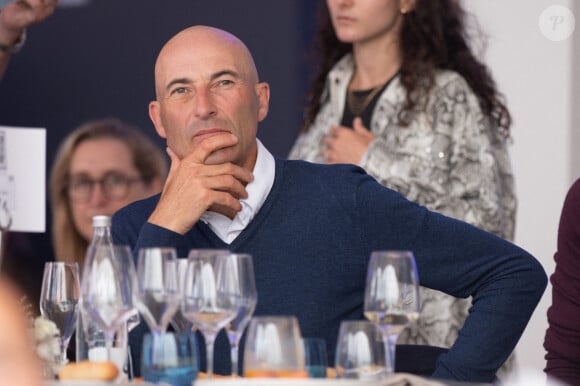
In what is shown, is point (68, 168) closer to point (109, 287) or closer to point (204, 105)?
point (204, 105)

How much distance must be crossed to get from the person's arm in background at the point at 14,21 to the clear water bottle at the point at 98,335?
1768 mm

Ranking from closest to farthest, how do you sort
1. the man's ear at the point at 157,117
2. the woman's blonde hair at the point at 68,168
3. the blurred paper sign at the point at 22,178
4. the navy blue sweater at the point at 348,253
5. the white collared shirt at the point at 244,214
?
the navy blue sweater at the point at 348,253
the white collared shirt at the point at 244,214
the man's ear at the point at 157,117
the blurred paper sign at the point at 22,178
the woman's blonde hair at the point at 68,168

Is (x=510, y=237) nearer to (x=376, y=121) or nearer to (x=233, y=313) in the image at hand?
(x=376, y=121)

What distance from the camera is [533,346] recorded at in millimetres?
4711

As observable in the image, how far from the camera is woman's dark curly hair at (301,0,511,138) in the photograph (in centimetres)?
380

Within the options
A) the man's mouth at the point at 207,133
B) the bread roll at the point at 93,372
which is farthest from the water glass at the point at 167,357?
the man's mouth at the point at 207,133

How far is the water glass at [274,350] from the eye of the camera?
1.62m

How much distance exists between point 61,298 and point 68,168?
88.8 inches

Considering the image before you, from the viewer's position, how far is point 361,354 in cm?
171

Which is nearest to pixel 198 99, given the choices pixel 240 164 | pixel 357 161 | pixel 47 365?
pixel 240 164

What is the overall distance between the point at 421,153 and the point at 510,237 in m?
0.47

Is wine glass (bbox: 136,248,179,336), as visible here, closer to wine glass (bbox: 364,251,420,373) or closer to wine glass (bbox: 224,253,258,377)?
wine glass (bbox: 224,253,258,377)

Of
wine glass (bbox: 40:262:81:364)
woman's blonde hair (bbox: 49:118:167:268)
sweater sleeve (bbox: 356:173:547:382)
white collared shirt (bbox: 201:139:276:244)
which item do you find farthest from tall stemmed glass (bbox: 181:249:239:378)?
woman's blonde hair (bbox: 49:118:167:268)

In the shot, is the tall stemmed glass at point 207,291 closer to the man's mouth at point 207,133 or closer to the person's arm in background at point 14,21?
the man's mouth at point 207,133
